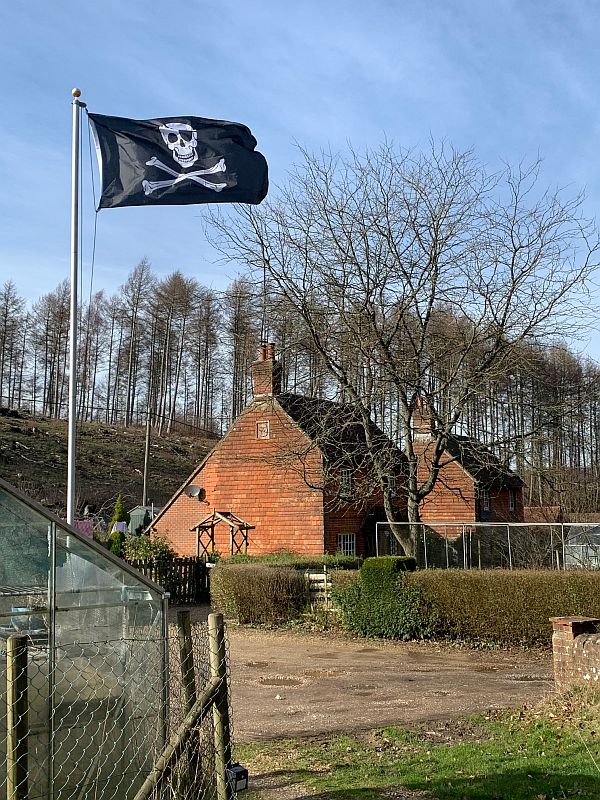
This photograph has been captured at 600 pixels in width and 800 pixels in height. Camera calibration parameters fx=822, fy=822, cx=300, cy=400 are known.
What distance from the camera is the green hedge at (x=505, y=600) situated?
16438 mm

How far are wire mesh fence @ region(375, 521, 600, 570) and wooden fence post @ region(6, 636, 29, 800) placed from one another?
54.8 ft

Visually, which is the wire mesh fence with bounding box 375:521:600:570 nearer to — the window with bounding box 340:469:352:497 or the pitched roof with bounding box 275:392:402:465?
the window with bounding box 340:469:352:497

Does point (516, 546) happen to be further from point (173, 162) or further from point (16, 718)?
point (16, 718)

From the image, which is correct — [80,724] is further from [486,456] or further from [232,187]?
[486,456]

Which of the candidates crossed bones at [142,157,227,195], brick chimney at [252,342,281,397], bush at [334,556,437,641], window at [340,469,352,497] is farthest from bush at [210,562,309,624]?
crossed bones at [142,157,227,195]

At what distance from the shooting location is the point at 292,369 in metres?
22.9

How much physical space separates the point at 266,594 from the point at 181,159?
38.2 feet

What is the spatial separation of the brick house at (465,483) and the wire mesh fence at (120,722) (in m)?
14.8

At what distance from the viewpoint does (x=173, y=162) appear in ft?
38.3

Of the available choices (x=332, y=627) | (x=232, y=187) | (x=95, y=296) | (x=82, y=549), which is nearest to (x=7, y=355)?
(x=95, y=296)

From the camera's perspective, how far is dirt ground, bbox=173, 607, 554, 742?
1020cm

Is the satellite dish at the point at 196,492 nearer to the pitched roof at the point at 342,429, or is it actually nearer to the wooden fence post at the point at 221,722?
the pitched roof at the point at 342,429

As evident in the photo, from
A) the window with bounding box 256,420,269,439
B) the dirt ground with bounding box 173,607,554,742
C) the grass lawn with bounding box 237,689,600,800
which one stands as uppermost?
the window with bounding box 256,420,269,439

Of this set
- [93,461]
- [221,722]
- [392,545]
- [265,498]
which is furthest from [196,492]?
[93,461]
